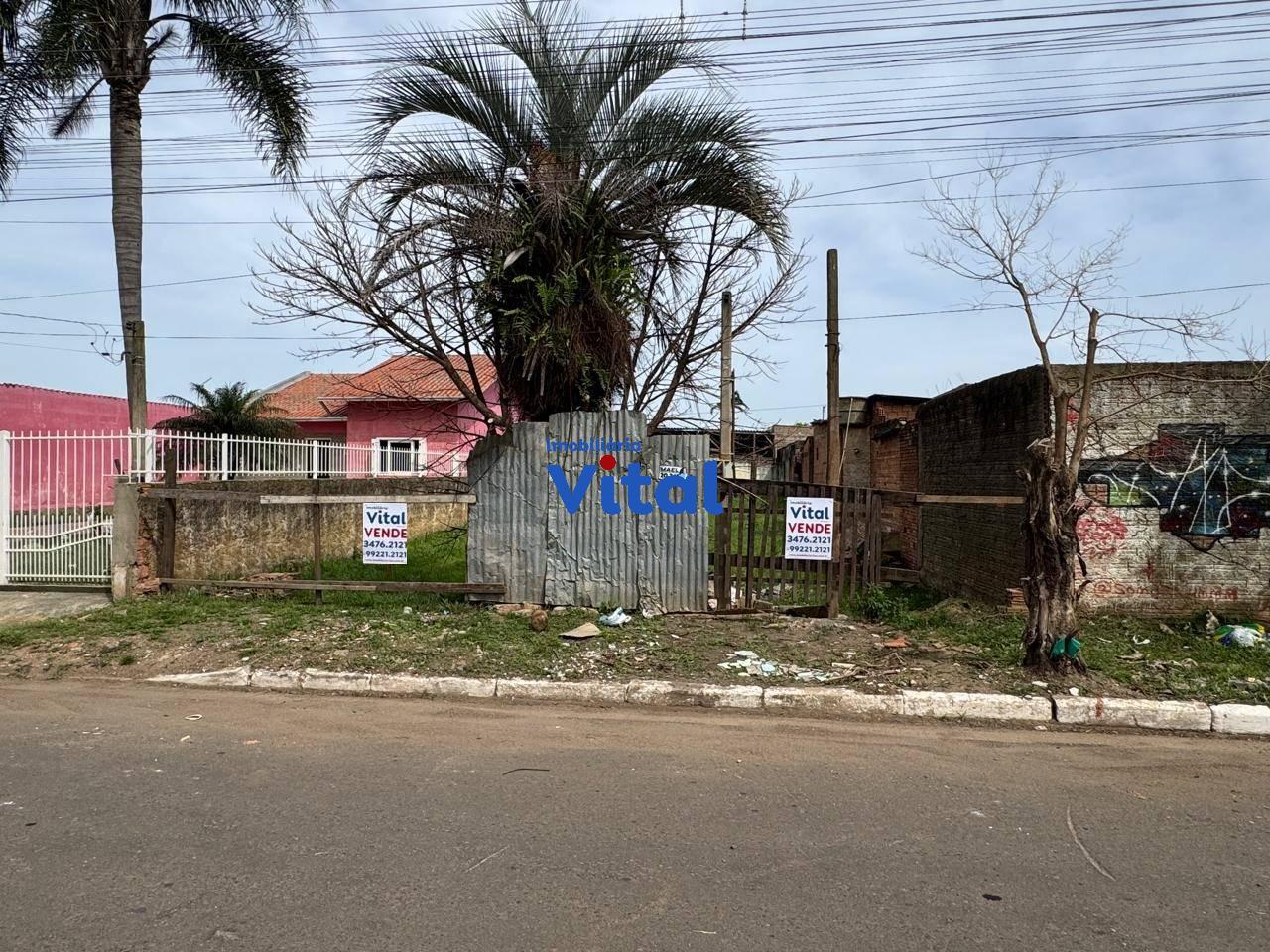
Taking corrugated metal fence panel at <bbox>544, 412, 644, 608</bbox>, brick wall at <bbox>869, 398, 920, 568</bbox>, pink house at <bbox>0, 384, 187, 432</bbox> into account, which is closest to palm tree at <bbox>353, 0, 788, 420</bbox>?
corrugated metal fence panel at <bbox>544, 412, 644, 608</bbox>

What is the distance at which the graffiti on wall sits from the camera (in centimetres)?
855

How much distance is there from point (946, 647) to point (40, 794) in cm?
664

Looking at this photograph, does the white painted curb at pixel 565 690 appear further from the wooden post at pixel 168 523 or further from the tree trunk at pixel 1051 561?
the wooden post at pixel 168 523

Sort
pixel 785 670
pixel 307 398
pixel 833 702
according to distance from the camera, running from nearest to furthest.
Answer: pixel 833 702
pixel 785 670
pixel 307 398

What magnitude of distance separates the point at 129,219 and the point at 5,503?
478cm

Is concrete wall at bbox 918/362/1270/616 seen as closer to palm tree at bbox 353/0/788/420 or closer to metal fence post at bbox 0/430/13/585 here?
palm tree at bbox 353/0/788/420

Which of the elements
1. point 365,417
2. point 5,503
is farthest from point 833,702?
point 365,417

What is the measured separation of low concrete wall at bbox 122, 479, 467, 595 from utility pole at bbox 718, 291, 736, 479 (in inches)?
140

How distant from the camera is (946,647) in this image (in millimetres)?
7570

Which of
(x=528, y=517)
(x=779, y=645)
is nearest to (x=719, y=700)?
(x=779, y=645)

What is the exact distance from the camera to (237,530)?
1105cm

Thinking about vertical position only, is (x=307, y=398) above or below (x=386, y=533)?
above

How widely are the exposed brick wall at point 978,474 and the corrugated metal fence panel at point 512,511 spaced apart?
474 cm

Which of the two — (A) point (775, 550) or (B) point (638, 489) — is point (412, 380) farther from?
(A) point (775, 550)
